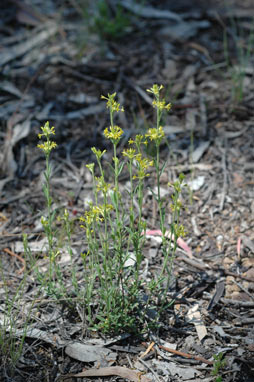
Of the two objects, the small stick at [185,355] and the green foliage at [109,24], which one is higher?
the green foliage at [109,24]

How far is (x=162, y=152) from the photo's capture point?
12.7ft

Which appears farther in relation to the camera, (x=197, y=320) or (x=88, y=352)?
(x=197, y=320)

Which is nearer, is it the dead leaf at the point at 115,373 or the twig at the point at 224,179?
the dead leaf at the point at 115,373

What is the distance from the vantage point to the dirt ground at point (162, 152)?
2451mm

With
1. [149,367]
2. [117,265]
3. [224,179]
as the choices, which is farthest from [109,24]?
[149,367]

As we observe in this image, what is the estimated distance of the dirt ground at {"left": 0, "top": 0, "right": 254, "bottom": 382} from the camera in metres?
2.45

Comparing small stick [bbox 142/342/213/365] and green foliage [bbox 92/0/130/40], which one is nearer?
small stick [bbox 142/342/213/365]

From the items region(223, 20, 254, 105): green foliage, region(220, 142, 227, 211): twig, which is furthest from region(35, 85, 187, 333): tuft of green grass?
region(223, 20, 254, 105): green foliage

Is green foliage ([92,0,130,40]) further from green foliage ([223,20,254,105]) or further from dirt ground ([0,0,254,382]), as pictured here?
green foliage ([223,20,254,105])

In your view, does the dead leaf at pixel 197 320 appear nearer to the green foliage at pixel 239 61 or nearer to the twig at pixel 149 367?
the twig at pixel 149 367

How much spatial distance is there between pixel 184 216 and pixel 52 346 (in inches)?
56.0

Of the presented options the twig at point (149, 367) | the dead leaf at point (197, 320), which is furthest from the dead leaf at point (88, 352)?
the dead leaf at point (197, 320)

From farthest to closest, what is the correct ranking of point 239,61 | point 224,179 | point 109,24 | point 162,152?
1. point 109,24
2. point 239,61
3. point 162,152
4. point 224,179

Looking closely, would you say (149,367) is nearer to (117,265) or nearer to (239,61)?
(117,265)
